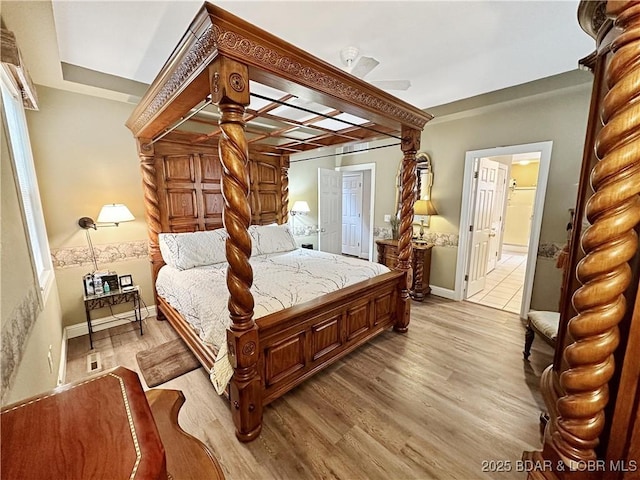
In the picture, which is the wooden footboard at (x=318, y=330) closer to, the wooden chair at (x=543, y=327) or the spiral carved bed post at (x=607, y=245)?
the wooden chair at (x=543, y=327)

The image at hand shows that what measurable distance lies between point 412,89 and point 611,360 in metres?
3.01

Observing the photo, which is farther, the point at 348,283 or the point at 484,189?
the point at 484,189

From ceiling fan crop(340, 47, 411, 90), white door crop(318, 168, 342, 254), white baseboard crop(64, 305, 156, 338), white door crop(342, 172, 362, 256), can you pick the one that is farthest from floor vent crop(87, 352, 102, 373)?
white door crop(342, 172, 362, 256)

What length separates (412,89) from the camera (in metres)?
2.94

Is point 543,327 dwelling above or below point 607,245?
below

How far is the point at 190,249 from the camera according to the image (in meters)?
3.05

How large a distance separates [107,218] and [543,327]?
4236 mm

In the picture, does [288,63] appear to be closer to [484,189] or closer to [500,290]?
[484,189]

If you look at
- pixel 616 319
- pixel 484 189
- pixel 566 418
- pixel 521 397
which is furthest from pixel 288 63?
pixel 484 189

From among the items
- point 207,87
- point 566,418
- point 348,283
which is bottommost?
point 348,283

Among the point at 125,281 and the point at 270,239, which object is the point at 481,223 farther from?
the point at 125,281

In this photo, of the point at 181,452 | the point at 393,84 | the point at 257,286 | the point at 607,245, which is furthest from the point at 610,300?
the point at 393,84

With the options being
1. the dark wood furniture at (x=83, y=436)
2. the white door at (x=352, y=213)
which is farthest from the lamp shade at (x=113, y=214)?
the white door at (x=352, y=213)

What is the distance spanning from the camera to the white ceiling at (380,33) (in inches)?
66.7
